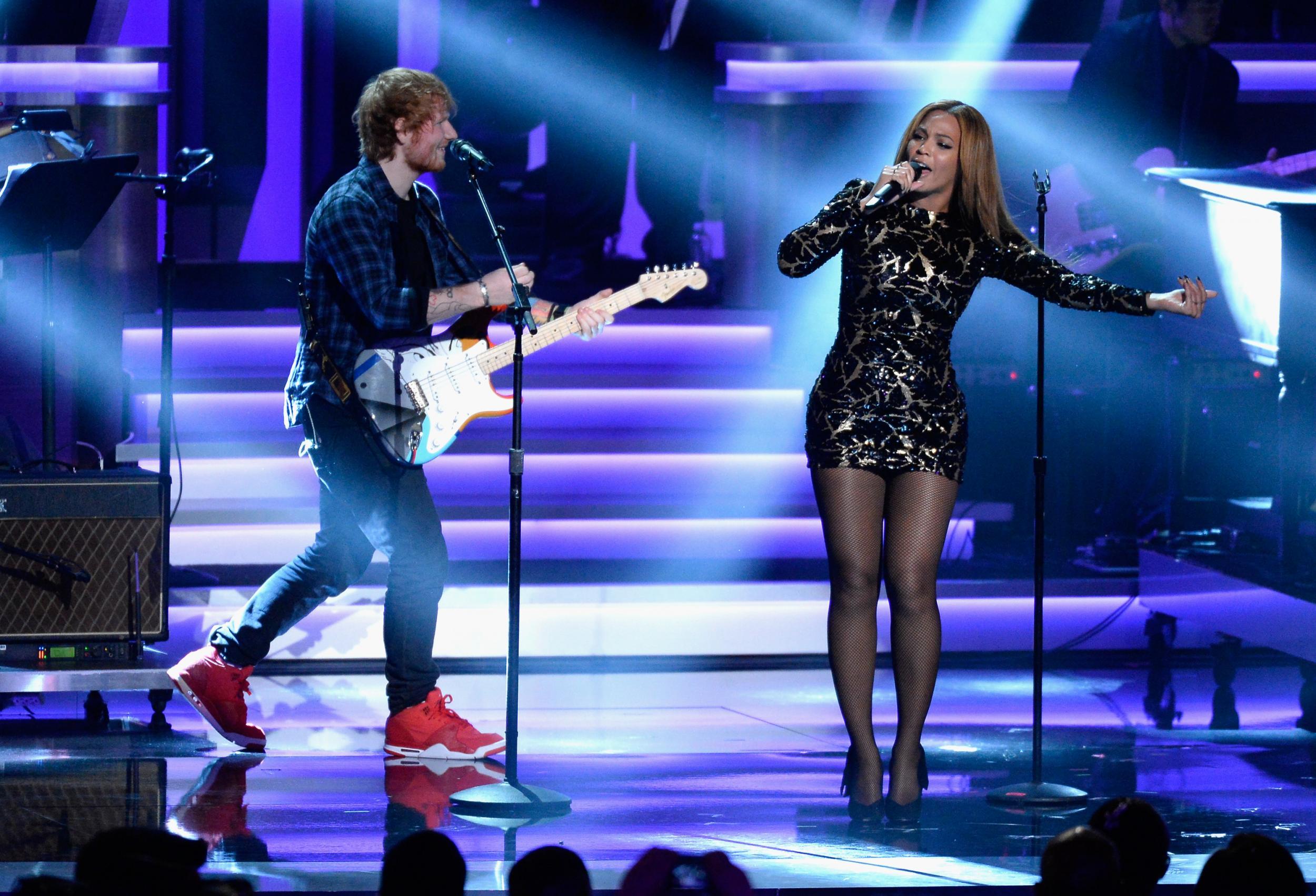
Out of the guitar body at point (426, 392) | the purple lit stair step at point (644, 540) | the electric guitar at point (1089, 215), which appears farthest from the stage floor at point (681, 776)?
the electric guitar at point (1089, 215)

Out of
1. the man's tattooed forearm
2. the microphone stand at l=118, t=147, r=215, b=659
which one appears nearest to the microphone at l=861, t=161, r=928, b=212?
the man's tattooed forearm

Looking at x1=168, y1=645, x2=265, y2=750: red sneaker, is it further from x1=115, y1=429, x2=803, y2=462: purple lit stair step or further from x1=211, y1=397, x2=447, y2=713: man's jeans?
x1=115, y1=429, x2=803, y2=462: purple lit stair step

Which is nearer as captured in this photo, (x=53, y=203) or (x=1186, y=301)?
(x=1186, y=301)

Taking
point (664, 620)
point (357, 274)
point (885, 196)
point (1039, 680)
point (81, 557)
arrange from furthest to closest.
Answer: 1. point (664, 620)
2. point (81, 557)
3. point (357, 274)
4. point (1039, 680)
5. point (885, 196)

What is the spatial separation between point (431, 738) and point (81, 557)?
1.15 metres

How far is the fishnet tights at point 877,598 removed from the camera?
11.8ft

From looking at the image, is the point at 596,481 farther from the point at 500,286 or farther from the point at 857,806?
the point at 857,806

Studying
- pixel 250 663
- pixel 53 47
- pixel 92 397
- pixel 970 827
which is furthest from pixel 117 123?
pixel 970 827

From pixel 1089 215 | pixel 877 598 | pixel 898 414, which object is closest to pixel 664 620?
pixel 877 598

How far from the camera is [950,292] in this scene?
365cm

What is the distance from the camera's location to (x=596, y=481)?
6496 millimetres

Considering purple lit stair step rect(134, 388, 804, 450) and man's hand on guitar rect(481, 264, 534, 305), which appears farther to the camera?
purple lit stair step rect(134, 388, 804, 450)

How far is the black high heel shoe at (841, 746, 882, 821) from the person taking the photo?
3.58 m

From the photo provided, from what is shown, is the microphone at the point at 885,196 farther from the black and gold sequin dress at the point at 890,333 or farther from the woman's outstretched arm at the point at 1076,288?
the woman's outstretched arm at the point at 1076,288
